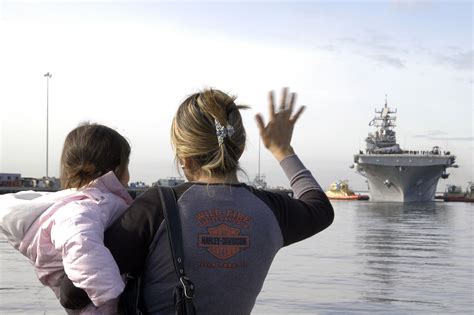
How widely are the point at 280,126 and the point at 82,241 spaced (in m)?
0.83

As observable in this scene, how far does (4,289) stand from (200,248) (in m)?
7.34

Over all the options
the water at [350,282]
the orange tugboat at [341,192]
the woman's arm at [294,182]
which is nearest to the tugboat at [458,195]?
the orange tugboat at [341,192]

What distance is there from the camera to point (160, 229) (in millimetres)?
1924

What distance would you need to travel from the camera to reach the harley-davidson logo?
1.95m

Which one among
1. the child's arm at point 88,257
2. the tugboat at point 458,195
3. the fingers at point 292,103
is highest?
the fingers at point 292,103

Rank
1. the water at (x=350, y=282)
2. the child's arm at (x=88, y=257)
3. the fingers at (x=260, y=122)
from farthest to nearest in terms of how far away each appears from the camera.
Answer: the water at (x=350, y=282), the fingers at (x=260, y=122), the child's arm at (x=88, y=257)

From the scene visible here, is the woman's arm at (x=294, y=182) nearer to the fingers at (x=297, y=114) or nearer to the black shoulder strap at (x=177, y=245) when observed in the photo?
the fingers at (x=297, y=114)

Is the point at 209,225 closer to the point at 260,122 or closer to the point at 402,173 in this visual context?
the point at 260,122

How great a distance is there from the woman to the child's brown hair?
0.73 feet

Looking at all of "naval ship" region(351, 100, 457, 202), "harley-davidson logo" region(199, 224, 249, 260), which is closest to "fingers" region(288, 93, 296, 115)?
"harley-davidson logo" region(199, 224, 249, 260)

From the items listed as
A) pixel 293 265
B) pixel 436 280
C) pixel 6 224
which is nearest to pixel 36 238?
pixel 6 224

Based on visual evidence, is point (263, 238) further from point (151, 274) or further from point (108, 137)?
point (108, 137)

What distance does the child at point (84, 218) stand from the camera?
73.3 inches

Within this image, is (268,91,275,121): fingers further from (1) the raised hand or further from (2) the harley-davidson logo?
(2) the harley-davidson logo
